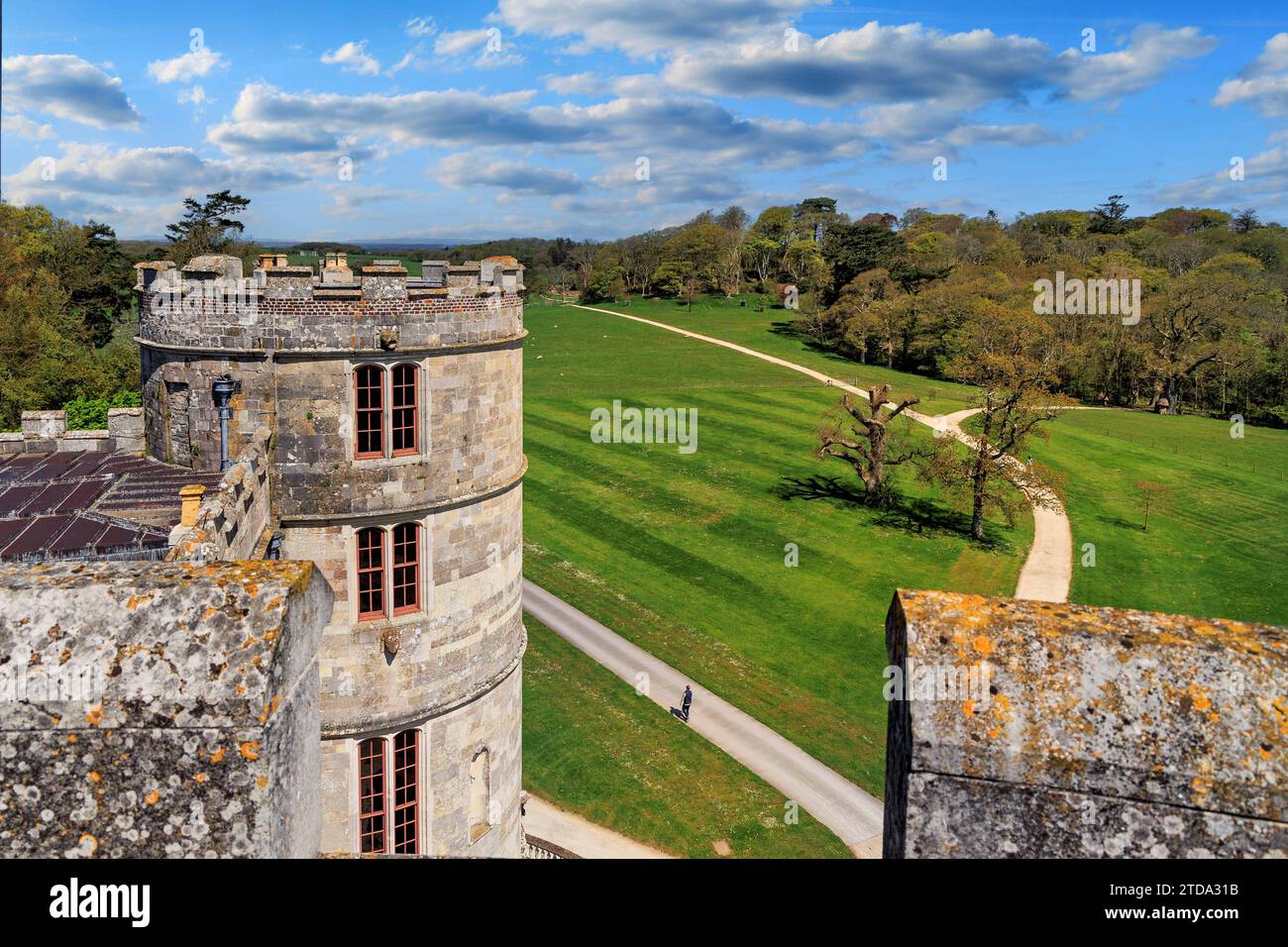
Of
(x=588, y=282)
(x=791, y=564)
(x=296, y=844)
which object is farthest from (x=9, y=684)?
(x=588, y=282)

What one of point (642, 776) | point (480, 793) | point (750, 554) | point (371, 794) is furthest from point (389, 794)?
point (750, 554)

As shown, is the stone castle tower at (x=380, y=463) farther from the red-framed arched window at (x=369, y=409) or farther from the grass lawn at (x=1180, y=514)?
the grass lawn at (x=1180, y=514)

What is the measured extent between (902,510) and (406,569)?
151ft

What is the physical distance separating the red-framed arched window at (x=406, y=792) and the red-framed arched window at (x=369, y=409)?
570 cm

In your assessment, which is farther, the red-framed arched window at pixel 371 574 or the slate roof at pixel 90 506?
the red-framed arched window at pixel 371 574

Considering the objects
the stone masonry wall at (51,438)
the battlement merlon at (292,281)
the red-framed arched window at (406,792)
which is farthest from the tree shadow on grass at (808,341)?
the red-framed arched window at (406,792)

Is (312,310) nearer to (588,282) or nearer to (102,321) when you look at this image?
(102,321)

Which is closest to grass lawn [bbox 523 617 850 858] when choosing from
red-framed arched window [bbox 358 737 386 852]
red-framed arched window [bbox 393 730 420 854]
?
red-framed arched window [bbox 393 730 420 854]

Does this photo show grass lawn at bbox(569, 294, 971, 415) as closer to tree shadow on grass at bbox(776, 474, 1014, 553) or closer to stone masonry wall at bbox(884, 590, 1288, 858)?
tree shadow on grass at bbox(776, 474, 1014, 553)

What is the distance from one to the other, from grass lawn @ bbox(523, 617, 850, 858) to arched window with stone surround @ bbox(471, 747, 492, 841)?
26.7 ft

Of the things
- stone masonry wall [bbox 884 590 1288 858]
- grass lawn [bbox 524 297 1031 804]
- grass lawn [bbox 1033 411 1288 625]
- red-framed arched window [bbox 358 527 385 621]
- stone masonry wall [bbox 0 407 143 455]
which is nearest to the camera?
stone masonry wall [bbox 884 590 1288 858]

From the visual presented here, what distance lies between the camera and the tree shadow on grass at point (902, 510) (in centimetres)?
5547

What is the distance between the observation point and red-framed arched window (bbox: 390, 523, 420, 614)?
58.4 feet
